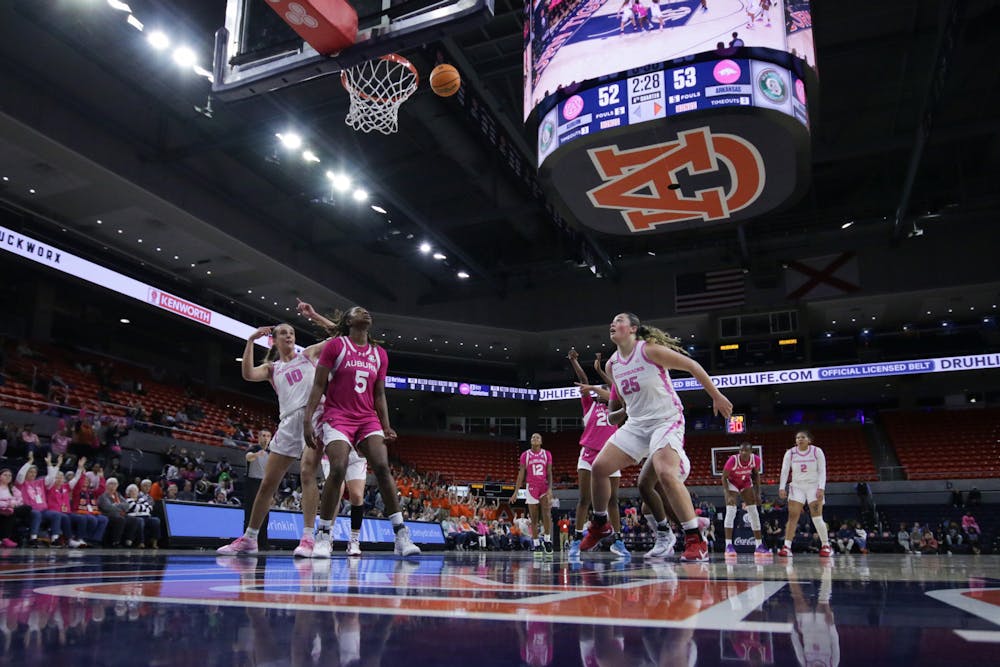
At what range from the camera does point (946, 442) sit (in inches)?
1093

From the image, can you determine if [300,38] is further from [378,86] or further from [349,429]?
[349,429]

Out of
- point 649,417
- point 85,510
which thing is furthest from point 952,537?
point 85,510

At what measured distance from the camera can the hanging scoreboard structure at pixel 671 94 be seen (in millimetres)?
9016

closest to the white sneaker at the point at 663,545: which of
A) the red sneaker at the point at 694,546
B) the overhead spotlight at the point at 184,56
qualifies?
the red sneaker at the point at 694,546

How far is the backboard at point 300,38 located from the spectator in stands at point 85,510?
22.2 ft

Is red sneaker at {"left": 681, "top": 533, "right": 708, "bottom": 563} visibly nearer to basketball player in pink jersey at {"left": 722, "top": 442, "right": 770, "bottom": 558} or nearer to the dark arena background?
the dark arena background

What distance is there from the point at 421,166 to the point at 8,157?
1055 cm

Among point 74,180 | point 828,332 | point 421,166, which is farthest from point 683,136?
point 828,332

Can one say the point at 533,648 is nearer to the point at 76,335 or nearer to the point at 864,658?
the point at 864,658

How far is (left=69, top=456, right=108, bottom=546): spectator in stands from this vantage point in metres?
10.5

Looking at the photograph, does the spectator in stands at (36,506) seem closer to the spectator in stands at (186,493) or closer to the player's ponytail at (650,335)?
the spectator in stands at (186,493)

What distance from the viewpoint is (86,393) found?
65.6ft

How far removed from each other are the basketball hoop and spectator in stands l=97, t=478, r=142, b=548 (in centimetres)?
671

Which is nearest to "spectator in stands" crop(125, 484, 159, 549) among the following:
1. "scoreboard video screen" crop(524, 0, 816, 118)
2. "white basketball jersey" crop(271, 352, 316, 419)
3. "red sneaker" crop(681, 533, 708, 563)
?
"white basketball jersey" crop(271, 352, 316, 419)
